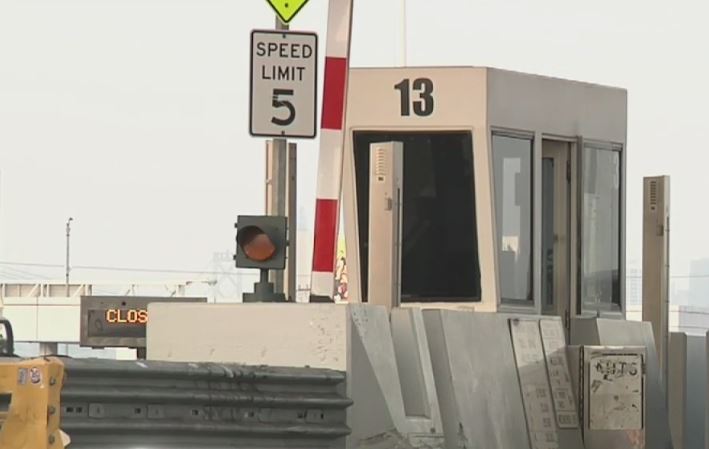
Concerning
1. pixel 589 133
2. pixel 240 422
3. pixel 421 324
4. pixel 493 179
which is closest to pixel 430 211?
pixel 493 179

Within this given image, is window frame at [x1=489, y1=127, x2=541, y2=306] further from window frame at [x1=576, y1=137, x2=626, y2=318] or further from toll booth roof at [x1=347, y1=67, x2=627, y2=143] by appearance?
window frame at [x1=576, y1=137, x2=626, y2=318]

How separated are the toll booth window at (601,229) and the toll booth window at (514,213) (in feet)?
2.65

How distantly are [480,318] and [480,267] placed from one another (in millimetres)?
2332

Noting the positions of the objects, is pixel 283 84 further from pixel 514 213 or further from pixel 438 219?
pixel 514 213

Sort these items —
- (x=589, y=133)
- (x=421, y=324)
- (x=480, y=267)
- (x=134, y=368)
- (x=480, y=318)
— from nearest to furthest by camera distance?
(x=134, y=368) → (x=421, y=324) → (x=480, y=318) → (x=480, y=267) → (x=589, y=133)

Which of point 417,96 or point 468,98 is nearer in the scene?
point 468,98

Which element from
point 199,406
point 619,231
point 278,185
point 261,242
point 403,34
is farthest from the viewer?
point 403,34

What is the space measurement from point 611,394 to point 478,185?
2227 millimetres

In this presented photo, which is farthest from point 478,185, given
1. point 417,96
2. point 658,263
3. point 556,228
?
point 658,263

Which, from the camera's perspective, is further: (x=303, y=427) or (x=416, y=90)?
(x=416, y=90)

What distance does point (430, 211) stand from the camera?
15.3 m

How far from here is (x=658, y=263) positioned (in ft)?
51.7

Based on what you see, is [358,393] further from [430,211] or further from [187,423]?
[430,211]

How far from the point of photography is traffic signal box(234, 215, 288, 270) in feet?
38.7
